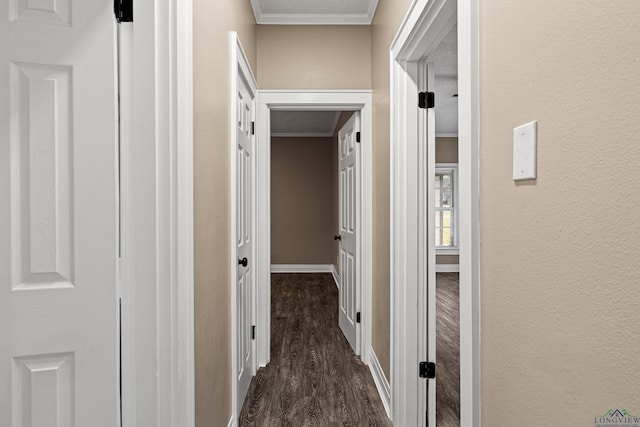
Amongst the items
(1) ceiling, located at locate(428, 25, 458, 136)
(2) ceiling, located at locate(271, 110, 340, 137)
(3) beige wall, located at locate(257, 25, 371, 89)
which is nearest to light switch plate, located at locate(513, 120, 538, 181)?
(1) ceiling, located at locate(428, 25, 458, 136)

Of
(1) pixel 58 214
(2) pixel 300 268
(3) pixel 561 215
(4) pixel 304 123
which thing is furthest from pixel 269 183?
(2) pixel 300 268

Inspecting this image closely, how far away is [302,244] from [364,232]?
14.7ft

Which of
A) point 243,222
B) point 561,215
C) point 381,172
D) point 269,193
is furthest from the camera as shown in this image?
point 269,193

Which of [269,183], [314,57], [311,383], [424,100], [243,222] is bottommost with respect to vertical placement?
[311,383]

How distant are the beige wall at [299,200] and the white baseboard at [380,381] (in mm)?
4503

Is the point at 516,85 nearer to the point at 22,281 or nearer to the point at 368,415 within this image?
the point at 22,281

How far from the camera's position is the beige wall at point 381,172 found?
244 cm

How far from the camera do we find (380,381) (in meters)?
2.59

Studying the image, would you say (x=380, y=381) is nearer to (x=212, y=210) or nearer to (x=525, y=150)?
(x=212, y=210)

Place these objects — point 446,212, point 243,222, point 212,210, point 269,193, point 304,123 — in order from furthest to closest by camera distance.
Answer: point 446,212, point 304,123, point 269,193, point 243,222, point 212,210

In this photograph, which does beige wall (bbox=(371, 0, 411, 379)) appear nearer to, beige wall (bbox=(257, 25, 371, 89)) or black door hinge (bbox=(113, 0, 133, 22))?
beige wall (bbox=(257, 25, 371, 89))

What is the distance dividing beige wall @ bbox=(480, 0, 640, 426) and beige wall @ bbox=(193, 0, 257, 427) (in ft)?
3.22

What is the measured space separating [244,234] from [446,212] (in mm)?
5742

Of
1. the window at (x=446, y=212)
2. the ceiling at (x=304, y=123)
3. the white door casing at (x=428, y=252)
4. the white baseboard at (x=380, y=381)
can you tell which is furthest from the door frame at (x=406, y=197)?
the window at (x=446, y=212)
